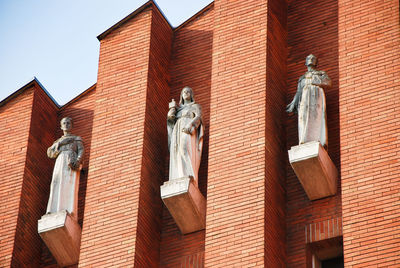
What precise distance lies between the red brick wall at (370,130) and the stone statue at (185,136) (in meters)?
2.41

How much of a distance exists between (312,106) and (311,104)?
5 centimetres

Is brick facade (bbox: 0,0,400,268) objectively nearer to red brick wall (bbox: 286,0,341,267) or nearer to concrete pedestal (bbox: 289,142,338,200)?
red brick wall (bbox: 286,0,341,267)

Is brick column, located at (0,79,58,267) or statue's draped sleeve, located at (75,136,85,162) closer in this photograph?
brick column, located at (0,79,58,267)

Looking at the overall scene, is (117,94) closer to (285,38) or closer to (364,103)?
(285,38)

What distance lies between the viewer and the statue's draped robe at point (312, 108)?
1593cm

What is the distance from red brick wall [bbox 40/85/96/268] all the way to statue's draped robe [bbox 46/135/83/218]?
33 centimetres

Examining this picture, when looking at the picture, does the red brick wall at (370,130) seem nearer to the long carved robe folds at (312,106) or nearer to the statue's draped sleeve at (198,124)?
the long carved robe folds at (312,106)

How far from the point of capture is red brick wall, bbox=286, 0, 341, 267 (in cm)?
1565

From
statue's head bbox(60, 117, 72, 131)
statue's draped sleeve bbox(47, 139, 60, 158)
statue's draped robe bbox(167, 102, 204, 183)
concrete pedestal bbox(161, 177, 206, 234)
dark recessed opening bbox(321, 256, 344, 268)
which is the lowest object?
dark recessed opening bbox(321, 256, 344, 268)

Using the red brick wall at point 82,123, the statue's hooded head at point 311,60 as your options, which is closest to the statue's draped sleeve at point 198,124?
the statue's hooded head at point 311,60

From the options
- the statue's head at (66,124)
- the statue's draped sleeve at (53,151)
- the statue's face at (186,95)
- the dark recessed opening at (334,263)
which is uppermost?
the statue's head at (66,124)

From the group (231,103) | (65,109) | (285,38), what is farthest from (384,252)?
(65,109)

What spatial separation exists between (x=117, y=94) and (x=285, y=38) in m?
2.92

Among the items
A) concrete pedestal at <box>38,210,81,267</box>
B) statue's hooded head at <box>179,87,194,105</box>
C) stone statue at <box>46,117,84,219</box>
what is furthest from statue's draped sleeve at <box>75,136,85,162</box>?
statue's hooded head at <box>179,87,194,105</box>
